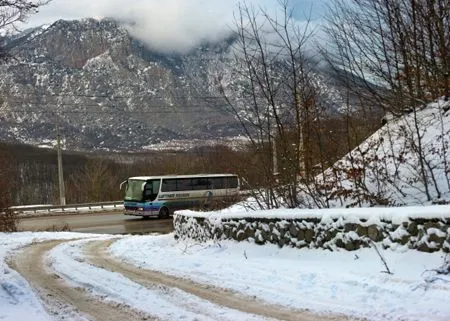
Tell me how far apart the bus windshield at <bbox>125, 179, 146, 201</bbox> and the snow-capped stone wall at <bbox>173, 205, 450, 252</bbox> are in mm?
26134

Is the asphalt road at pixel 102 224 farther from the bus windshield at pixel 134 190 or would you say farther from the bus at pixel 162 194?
the bus windshield at pixel 134 190

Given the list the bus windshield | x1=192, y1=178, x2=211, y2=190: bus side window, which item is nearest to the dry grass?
the bus windshield

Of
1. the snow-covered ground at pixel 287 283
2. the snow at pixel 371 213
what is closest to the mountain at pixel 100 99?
the snow at pixel 371 213

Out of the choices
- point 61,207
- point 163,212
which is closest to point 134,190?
point 163,212

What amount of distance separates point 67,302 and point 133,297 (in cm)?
93

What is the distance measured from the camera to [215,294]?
8164 mm

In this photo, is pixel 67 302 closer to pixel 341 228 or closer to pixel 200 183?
pixel 341 228

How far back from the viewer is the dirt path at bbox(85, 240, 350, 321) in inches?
260

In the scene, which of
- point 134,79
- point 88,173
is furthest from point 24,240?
point 134,79

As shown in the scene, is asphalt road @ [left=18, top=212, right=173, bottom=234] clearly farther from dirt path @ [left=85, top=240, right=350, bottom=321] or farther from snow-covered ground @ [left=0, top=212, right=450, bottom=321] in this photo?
snow-covered ground @ [left=0, top=212, right=450, bottom=321]

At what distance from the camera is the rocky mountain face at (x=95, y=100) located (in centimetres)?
1692

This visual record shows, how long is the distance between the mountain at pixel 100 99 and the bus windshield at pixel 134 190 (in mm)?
5285

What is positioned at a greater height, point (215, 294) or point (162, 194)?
point (162, 194)

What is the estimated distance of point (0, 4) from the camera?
374 inches
